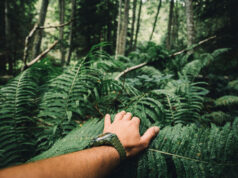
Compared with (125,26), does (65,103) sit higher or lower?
lower

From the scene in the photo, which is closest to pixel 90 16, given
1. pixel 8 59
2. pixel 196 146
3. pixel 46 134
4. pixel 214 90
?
pixel 8 59

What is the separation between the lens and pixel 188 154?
855 millimetres

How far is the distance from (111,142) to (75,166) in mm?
227

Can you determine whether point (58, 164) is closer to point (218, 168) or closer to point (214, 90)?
point (218, 168)

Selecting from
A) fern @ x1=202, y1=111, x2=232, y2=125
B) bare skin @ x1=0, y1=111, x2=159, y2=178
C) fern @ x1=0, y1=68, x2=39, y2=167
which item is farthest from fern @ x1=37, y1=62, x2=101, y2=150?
fern @ x1=202, y1=111, x2=232, y2=125

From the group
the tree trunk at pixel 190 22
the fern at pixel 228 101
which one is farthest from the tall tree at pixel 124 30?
the fern at pixel 228 101

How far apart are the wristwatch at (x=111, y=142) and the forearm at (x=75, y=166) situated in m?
0.02

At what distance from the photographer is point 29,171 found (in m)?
0.57

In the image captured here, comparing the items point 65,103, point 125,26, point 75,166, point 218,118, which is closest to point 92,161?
point 75,166

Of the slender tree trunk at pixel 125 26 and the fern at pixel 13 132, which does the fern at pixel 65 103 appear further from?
the slender tree trunk at pixel 125 26

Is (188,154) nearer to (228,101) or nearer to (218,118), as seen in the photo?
(218,118)

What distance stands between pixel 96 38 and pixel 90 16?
1.58m

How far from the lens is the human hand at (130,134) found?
2.72 ft

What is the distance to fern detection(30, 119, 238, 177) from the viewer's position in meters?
0.79
